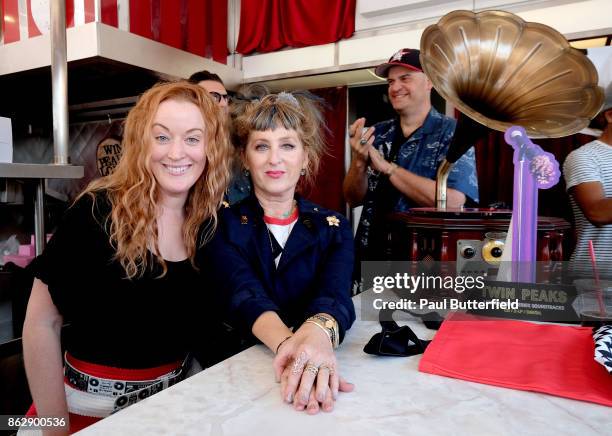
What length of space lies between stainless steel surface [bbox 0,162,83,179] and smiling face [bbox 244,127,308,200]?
2.02 feet

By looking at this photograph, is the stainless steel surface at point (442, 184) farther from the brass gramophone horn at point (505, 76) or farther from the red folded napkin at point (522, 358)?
the red folded napkin at point (522, 358)

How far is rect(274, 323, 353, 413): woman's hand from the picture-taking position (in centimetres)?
65

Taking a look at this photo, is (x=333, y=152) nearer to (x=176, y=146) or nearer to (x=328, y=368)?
(x=176, y=146)

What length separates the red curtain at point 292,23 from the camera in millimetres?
3145

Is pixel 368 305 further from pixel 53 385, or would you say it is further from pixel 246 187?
pixel 53 385

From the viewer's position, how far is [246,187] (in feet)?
5.10

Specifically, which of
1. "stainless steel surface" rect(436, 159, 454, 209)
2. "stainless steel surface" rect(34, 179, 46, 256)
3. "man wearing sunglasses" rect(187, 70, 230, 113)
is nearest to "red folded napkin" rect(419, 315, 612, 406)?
"stainless steel surface" rect(436, 159, 454, 209)

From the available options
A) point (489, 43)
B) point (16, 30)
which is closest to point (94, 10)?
point (16, 30)

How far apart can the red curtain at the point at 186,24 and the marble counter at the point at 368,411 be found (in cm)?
281

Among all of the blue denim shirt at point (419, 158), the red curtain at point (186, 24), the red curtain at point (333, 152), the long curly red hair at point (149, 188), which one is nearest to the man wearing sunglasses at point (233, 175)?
the long curly red hair at point (149, 188)

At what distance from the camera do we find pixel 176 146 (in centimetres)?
107

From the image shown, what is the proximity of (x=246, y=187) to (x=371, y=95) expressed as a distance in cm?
227

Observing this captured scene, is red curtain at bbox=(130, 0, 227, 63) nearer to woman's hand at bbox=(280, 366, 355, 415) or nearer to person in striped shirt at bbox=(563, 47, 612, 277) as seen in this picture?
person in striped shirt at bbox=(563, 47, 612, 277)

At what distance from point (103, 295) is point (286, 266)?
0.42 metres
